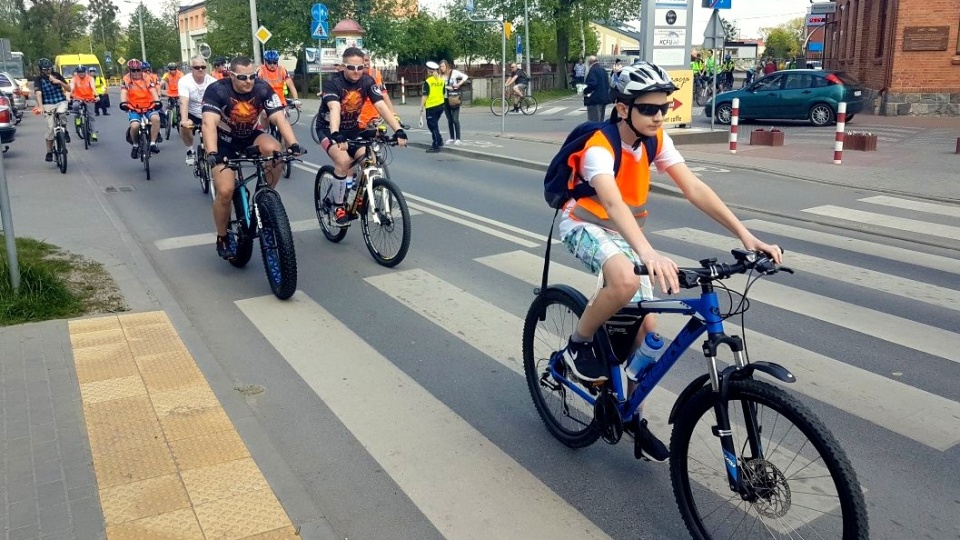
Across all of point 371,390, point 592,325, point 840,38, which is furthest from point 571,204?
point 840,38

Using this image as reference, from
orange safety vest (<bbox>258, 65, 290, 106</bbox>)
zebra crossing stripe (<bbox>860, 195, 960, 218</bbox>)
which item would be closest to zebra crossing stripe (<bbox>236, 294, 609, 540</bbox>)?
zebra crossing stripe (<bbox>860, 195, 960, 218</bbox>)

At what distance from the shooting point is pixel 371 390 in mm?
5219

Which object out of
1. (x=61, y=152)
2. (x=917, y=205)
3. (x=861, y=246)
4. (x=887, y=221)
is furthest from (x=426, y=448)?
(x=61, y=152)

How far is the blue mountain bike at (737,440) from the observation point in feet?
9.50

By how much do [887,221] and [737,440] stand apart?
8258 mm

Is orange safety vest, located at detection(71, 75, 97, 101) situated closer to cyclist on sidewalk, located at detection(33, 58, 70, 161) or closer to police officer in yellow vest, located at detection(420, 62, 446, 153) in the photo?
cyclist on sidewalk, located at detection(33, 58, 70, 161)

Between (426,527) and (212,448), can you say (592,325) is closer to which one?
(426,527)

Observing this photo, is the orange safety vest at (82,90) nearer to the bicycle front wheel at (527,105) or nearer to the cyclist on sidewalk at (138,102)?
the cyclist on sidewalk at (138,102)

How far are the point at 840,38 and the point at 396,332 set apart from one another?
3661 centimetres

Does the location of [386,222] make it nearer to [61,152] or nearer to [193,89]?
[193,89]

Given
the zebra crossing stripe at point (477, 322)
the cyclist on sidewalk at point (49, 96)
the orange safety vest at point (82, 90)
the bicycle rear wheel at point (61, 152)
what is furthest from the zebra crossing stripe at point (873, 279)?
the orange safety vest at point (82, 90)

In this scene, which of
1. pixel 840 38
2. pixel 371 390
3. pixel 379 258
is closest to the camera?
pixel 371 390

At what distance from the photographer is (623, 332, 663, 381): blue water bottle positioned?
145 inches

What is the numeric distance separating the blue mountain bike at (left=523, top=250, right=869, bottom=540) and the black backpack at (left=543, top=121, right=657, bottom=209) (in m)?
0.60
